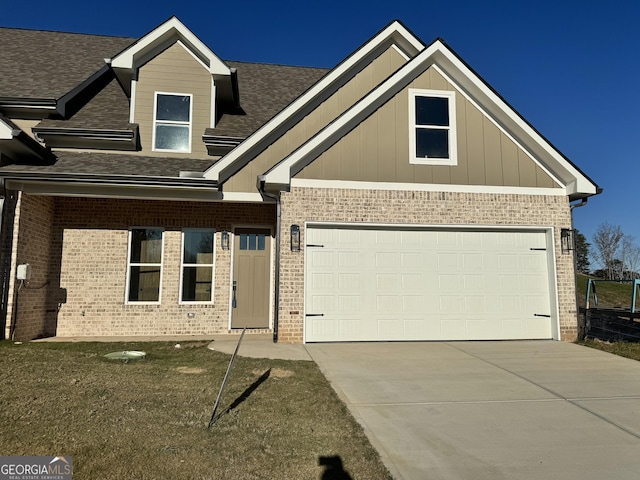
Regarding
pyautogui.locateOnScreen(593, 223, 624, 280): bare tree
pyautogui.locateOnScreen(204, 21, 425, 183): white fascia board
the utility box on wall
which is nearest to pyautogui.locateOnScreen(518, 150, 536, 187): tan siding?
pyautogui.locateOnScreen(204, 21, 425, 183): white fascia board

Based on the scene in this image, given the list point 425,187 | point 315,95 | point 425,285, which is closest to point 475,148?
point 425,187

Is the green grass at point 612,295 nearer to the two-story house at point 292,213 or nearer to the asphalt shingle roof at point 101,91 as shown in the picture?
the two-story house at point 292,213

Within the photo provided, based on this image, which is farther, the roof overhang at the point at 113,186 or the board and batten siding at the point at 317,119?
the board and batten siding at the point at 317,119

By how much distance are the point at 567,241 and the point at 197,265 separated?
826cm

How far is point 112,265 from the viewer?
9.62 meters

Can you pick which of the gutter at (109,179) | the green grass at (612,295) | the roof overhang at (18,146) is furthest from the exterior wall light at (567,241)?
the green grass at (612,295)

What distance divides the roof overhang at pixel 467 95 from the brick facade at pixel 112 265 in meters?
2.64

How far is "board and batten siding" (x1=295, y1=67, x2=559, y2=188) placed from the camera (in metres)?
8.93

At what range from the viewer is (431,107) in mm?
9367

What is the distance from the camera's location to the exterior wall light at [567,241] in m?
9.16

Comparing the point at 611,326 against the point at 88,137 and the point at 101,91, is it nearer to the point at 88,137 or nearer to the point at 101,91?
the point at 88,137

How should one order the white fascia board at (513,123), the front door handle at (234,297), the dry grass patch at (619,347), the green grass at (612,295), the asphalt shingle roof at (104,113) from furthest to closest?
the green grass at (612,295)
the front door handle at (234,297)
the asphalt shingle roof at (104,113)
the white fascia board at (513,123)
the dry grass patch at (619,347)

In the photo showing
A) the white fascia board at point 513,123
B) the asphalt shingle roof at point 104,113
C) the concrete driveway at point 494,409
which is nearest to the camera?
the concrete driveway at point 494,409

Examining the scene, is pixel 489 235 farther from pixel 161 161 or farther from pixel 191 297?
pixel 161 161
